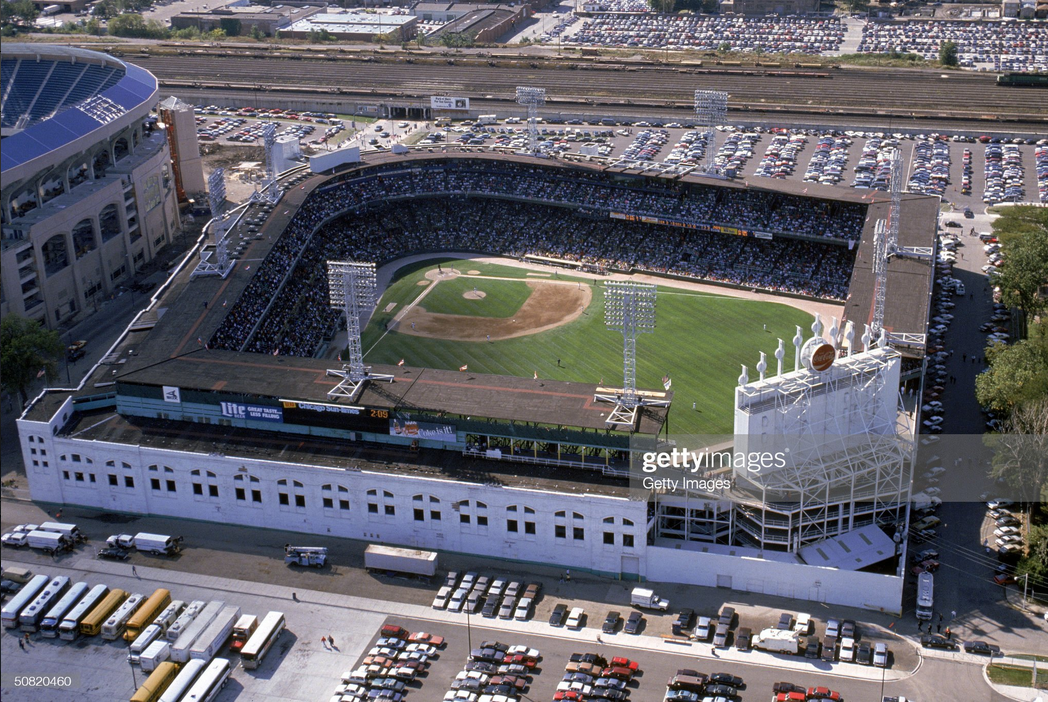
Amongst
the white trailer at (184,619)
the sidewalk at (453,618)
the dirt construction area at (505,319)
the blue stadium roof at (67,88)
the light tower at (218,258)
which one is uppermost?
the blue stadium roof at (67,88)

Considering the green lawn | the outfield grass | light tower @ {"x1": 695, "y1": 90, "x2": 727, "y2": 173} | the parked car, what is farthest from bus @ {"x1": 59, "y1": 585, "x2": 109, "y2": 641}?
light tower @ {"x1": 695, "y1": 90, "x2": 727, "y2": 173}

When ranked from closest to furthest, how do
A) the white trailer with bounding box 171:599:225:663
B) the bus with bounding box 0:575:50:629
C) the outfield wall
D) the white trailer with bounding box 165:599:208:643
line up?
the white trailer with bounding box 171:599:225:663 → the white trailer with bounding box 165:599:208:643 → the outfield wall → the bus with bounding box 0:575:50:629

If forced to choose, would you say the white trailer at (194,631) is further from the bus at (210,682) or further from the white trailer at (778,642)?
the white trailer at (778,642)

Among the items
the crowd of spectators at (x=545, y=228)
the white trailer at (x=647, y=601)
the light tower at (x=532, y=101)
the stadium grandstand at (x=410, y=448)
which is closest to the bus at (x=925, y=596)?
the stadium grandstand at (x=410, y=448)

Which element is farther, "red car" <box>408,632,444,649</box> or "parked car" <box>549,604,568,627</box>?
"parked car" <box>549,604,568,627</box>

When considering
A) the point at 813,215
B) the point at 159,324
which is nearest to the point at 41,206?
the point at 159,324

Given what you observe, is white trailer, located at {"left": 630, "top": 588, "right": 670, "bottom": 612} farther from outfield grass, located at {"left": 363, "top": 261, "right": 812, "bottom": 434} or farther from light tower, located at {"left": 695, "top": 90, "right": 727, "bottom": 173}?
light tower, located at {"left": 695, "top": 90, "right": 727, "bottom": 173}

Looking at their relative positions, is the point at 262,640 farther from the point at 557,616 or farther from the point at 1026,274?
the point at 1026,274
